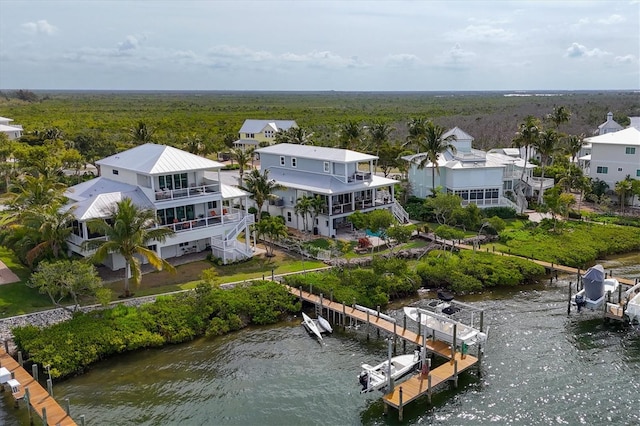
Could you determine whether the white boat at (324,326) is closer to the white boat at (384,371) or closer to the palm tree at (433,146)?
the white boat at (384,371)

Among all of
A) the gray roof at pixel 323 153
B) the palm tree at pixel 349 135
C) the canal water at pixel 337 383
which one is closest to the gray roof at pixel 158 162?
the gray roof at pixel 323 153

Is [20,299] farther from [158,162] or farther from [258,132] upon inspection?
[258,132]

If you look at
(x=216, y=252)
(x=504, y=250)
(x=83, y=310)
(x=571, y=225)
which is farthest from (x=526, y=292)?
(x=83, y=310)

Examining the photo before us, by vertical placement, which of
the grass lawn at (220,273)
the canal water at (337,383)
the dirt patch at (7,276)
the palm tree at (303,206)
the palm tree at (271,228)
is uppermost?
the palm tree at (303,206)

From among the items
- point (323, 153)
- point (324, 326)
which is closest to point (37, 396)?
point (324, 326)

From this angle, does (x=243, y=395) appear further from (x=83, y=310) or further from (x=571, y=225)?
(x=571, y=225)
